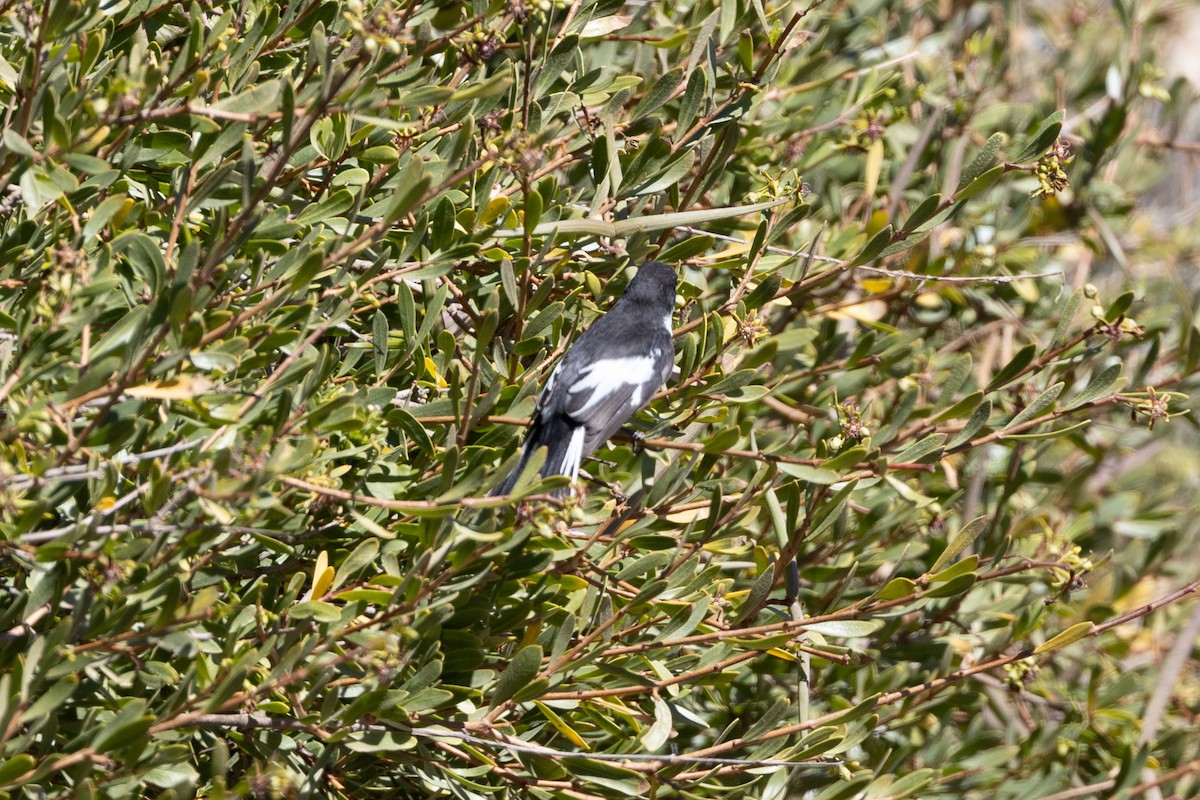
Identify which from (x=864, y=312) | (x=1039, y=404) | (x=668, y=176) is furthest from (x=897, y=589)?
(x=864, y=312)

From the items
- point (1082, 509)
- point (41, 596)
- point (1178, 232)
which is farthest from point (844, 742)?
point (1178, 232)

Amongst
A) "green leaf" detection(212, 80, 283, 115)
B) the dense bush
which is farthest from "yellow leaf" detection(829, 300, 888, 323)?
"green leaf" detection(212, 80, 283, 115)

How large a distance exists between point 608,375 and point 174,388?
1332 mm

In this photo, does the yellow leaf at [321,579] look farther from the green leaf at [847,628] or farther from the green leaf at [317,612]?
the green leaf at [847,628]

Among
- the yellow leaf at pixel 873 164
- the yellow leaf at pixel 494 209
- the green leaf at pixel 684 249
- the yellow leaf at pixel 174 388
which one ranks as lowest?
the yellow leaf at pixel 873 164

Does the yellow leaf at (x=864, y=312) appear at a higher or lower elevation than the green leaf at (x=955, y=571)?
lower

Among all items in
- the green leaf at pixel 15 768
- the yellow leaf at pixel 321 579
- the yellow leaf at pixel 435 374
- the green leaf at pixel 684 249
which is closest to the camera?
the green leaf at pixel 15 768

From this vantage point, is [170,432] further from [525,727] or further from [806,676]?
[806,676]

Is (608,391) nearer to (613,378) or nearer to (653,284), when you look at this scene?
(613,378)

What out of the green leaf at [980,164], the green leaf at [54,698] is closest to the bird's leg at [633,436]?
the green leaf at [980,164]

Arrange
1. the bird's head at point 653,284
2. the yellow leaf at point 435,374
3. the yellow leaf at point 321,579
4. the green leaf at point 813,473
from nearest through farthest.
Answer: the yellow leaf at point 321,579 < the green leaf at point 813,473 < the yellow leaf at point 435,374 < the bird's head at point 653,284

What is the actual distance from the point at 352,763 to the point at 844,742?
3.75 ft

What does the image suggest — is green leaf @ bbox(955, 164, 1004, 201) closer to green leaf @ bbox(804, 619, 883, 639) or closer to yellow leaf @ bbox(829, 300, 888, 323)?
yellow leaf @ bbox(829, 300, 888, 323)

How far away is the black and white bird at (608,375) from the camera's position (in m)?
3.04
